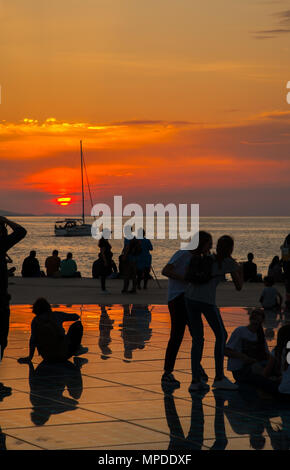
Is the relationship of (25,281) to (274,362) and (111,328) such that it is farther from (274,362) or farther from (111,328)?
(274,362)

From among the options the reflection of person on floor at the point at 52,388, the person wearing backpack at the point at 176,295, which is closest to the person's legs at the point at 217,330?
the person wearing backpack at the point at 176,295

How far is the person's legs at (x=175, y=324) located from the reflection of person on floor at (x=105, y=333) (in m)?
1.99

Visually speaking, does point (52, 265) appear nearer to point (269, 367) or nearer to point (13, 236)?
point (13, 236)

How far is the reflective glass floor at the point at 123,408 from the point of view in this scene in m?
7.51

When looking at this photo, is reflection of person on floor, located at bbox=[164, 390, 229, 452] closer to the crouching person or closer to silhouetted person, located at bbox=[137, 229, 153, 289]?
the crouching person

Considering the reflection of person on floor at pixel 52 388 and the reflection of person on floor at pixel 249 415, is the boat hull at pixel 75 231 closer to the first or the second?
the reflection of person on floor at pixel 52 388

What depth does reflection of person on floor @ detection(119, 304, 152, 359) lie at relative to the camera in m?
13.4

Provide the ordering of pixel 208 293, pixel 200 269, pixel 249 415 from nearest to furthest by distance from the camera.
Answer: pixel 249 415 → pixel 200 269 → pixel 208 293

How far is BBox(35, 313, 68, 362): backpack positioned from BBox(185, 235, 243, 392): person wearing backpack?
7.06ft

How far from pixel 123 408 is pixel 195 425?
3.24ft

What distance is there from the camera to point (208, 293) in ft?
32.0

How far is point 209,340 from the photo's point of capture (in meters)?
14.0

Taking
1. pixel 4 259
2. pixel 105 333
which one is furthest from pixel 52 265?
pixel 4 259

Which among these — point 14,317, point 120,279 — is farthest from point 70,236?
point 14,317
